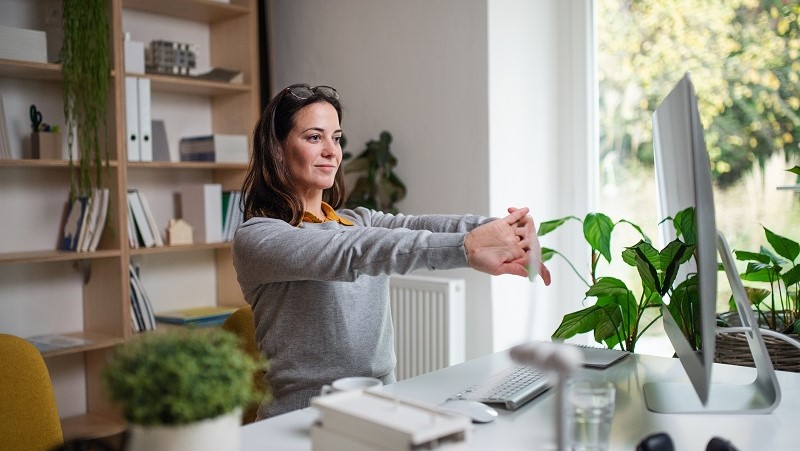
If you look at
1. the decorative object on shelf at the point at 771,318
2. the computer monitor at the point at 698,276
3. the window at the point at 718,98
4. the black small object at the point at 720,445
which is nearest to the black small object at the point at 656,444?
the black small object at the point at 720,445

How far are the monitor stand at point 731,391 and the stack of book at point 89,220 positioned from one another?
226 centimetres

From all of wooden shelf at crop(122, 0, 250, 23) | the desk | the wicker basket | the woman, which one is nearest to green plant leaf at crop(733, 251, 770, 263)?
the wicker basket

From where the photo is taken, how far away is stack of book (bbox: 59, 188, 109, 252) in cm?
298

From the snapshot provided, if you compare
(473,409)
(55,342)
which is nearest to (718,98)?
(473,409)

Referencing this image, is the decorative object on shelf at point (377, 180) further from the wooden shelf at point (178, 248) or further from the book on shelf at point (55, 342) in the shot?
the book on shelf at point (55, 342)

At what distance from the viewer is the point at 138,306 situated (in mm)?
3127

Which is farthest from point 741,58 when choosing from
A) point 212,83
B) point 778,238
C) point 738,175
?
point 212,83

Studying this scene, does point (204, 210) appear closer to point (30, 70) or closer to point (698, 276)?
point (30, 70)

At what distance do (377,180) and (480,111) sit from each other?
61 centimetres

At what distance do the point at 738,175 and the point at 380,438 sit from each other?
223cm

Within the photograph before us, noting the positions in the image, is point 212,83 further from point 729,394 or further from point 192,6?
point 729,394

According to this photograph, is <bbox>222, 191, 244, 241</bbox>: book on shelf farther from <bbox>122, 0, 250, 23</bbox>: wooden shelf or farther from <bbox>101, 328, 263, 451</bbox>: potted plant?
<bbox>101, 328, 263, 451</bbox>: potted plant

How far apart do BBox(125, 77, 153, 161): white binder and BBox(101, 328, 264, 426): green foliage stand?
2.37 m

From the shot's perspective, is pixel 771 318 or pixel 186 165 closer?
pixel 771 318
